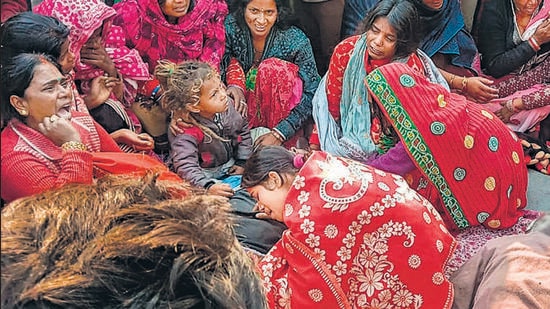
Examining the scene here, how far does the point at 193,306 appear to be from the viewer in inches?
22.1

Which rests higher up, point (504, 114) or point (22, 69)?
point (22, 69)

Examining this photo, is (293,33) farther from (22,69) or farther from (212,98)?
(22,69)

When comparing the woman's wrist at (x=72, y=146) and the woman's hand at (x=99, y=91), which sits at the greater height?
the woman's wrist at (x=72, y=146)

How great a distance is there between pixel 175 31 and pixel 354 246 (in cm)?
95

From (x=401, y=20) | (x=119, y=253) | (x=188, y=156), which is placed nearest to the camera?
(x=119, y=253)

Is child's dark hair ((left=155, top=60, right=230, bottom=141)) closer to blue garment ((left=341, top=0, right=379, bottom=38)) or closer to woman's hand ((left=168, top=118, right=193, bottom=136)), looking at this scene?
woman's hand ((left=168, top=118, right=193, bottom=136))

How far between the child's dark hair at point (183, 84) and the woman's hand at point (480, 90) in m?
0.84

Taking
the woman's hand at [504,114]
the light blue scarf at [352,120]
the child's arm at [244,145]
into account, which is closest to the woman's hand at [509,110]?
the woman's hand at [504,114]

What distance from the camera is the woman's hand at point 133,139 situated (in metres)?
1.82

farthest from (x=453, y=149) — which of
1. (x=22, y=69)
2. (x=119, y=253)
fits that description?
(x=119, y=253)

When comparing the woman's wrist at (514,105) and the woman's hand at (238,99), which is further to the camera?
the woman's wrist at (514,105)

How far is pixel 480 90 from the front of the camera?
2.29m

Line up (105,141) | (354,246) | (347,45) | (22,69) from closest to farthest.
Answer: (22,69) < (354,246) < (105,141) < (347,45)

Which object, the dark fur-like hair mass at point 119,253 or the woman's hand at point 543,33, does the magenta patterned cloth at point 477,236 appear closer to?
the woman's hand at point 543,33
